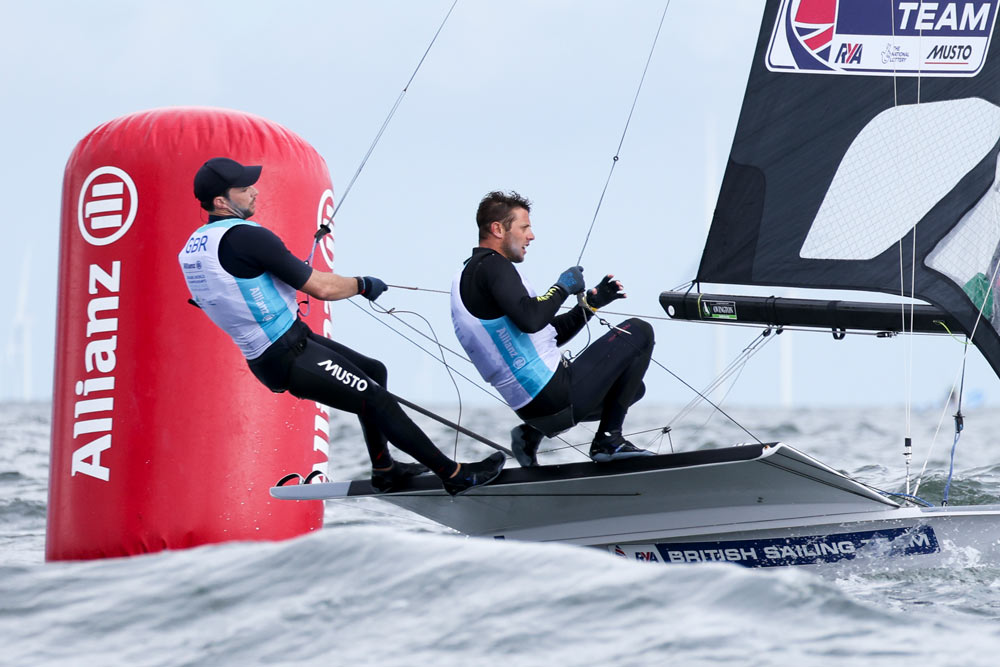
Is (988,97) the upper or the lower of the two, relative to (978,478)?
upper

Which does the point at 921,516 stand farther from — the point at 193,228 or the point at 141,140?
the point at 141,140

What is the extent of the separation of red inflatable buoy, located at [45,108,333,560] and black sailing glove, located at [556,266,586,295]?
3.41 ft

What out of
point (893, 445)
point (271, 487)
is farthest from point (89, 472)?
point (893, 445)

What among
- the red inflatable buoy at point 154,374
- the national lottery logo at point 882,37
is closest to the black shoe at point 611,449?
the red inflatable buoy at point 154,374

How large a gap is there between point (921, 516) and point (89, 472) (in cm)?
269

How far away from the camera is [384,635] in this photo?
2865 millimetres

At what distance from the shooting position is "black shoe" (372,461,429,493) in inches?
168

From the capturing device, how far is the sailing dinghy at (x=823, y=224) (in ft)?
13.9

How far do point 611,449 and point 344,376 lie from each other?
2.87 ft

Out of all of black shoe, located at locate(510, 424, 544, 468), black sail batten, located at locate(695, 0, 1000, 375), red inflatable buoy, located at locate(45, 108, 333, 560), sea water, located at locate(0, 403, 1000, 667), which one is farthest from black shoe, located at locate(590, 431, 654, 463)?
red inflatable buoy, located at locate(45, 108, 333, 560)

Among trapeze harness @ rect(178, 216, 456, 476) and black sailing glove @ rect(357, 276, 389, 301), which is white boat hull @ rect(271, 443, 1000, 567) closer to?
trapeze harness @ rect(178, 216, 456, 476)

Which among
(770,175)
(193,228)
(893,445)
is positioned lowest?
(893,445)

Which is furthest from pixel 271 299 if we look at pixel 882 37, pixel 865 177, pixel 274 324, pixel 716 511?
pixel 882 37

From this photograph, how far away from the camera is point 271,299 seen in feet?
12.6
